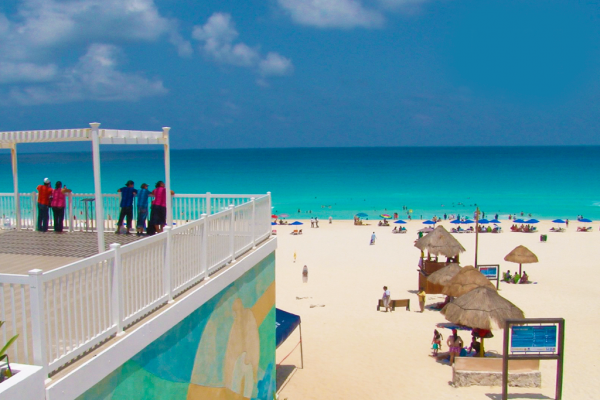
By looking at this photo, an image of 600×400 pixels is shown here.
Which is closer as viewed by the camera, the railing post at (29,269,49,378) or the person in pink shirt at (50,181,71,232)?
the railing post at (29,269,49,378)

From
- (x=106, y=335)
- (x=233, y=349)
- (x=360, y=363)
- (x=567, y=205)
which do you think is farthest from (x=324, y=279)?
(x=567, y=205)

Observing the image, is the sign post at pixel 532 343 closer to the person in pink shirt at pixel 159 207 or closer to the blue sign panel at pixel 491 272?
the person in pink shirt at pixel 159 207

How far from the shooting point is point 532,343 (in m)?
11.8

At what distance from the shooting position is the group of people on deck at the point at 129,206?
34.0 ft

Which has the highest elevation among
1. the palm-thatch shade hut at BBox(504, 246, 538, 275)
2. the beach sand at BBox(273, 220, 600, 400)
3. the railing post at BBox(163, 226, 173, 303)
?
the railing post at BBox(163, 226, 173, 303)

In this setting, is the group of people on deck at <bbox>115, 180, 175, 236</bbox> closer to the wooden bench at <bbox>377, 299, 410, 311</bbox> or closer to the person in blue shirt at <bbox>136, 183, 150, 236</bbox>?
the person in blue shirt at <bbox>136, 183, 150, 236</bbox>

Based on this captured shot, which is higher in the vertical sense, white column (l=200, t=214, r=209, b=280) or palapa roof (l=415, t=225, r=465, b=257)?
white column (l=200, t=214, r=209, b=280)

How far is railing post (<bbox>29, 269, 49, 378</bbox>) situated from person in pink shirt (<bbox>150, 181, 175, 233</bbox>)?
20.7 feet

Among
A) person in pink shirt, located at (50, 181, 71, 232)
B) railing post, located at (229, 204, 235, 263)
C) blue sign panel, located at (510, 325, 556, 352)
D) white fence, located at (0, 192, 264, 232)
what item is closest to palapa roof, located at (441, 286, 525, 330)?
blue sign panel, located at (510, 325, 556, 352)

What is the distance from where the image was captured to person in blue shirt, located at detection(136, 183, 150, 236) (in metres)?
10.7

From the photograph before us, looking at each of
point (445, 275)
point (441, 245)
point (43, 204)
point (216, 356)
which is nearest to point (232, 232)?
point (216, 356)

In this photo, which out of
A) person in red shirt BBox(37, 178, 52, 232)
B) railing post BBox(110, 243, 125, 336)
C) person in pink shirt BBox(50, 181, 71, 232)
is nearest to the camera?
railing post BBox(110, 243, 125, 336)

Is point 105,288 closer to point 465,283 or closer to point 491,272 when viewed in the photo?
point 465,283

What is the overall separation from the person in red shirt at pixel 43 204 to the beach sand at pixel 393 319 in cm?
685
